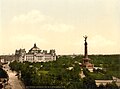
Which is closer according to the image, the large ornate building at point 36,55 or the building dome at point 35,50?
the building dome at point 35,50

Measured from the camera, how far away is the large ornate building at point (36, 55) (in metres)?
78.8

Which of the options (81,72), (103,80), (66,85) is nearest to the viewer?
(66,85)

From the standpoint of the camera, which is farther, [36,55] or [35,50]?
[36,55]

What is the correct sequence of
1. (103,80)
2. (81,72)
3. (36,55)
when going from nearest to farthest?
(103,80)
(81,72)
(36,55)

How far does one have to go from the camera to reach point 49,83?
1187 inches

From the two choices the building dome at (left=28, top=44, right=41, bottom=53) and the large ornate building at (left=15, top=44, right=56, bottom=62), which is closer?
the building dome at (left=28, top=44, right=41, bottom=53)

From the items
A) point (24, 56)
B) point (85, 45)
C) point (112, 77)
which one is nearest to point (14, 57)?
point (24, 56)

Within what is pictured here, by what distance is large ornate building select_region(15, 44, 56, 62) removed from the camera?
78.8 metres

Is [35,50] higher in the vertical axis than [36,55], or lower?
higher

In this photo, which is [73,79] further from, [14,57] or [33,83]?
[14,57]

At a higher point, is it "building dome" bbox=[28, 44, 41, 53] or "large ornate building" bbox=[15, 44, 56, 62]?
"building dome" bbox=[28, 44, 41, 53]

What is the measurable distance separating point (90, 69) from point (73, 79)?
32.8ft

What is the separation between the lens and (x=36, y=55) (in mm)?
79312

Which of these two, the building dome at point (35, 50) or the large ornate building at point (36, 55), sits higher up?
the building dome at point (35, 50)
